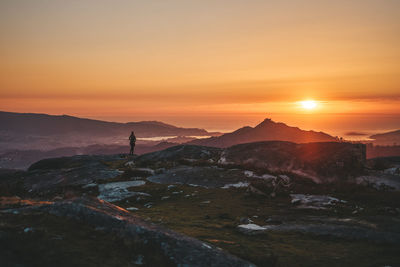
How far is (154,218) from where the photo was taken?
14570mm

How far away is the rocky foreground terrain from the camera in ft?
23.7

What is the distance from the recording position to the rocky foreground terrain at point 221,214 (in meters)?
7.23

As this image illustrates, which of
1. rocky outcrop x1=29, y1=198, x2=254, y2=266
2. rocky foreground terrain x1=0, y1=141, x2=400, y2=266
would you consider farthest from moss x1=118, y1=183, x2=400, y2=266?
rocky outcrop x1=29, y1=198, x2=254, y2=266

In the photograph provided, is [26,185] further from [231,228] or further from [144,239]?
[144,239]

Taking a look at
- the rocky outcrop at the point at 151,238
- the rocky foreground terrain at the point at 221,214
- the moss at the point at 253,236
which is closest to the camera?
the rocky outcrop at the point at 151,238

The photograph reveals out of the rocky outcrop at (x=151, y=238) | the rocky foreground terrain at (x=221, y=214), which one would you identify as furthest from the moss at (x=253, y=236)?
the rocky outcrop at (x=151, y=238)

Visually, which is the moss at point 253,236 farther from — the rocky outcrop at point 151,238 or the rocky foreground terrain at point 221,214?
the rocky outcrop at point 151,238

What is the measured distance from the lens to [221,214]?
601 inches

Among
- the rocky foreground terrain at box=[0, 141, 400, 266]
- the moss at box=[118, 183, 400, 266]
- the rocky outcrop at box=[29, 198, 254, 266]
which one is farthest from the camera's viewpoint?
the moss at box=[118, 183, 400, 266]

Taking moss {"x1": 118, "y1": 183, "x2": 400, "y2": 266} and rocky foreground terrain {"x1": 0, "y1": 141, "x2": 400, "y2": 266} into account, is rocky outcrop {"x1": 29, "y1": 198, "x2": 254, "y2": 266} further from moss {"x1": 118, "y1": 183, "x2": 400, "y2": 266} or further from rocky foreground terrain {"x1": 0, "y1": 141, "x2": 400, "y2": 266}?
moss {"x1": 118, "y1": 183, "x2": 400, "y2": 266}

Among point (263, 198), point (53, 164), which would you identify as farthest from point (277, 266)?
point (53, 164)

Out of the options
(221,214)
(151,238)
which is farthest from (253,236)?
(151,238)

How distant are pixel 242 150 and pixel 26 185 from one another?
2250 centimetres

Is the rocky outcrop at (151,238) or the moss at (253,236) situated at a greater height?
the rocky outcrop at (151,238)
